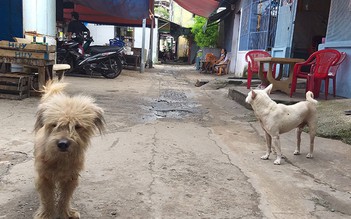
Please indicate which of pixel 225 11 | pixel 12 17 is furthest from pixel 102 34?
pixel 12 17

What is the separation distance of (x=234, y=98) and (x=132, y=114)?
334cm

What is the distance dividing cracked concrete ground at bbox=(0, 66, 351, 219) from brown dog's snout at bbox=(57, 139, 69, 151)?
28.8 inches

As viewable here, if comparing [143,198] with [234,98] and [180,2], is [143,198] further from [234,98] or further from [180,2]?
[180,2]

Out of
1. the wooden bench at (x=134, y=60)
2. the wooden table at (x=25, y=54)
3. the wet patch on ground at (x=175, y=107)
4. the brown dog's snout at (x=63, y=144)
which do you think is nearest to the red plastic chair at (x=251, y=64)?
the wet patch on ground at (x=175, y=107)

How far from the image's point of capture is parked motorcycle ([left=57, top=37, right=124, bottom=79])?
11531 mm

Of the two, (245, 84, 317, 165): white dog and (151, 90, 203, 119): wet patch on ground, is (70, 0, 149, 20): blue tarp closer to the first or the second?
(151, 90, 203, 119): wet patch on ground

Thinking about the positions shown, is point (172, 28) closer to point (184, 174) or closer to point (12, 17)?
point (12, 17)

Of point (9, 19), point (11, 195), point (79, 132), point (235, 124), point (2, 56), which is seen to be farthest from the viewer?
point (9, 19)

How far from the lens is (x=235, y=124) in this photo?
5.91m

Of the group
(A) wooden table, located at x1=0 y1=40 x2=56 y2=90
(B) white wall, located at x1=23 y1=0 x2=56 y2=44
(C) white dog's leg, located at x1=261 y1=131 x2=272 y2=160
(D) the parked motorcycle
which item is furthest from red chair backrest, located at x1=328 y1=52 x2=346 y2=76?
(D) the parked motorcycle

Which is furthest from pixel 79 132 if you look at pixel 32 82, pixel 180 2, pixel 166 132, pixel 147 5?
pixel 180 2

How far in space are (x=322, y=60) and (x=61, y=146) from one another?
652 centimetres

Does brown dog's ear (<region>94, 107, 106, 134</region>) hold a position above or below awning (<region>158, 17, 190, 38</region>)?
below

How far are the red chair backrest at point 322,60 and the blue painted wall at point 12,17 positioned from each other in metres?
6.79
